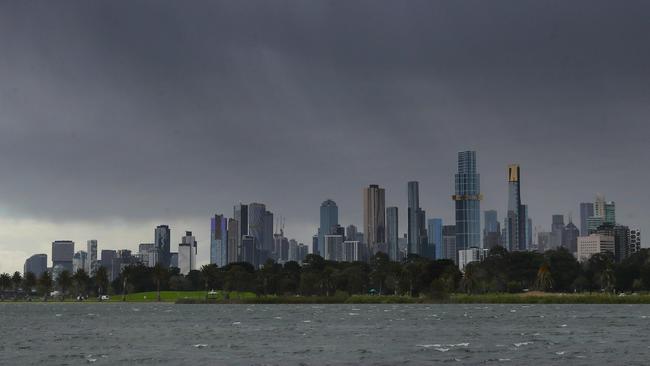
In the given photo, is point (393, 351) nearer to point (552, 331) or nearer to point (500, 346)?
point (500, 346)

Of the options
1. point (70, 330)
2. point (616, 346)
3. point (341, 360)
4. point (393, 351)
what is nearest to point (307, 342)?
point (393, 351)

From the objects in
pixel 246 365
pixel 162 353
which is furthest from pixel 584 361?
pixel 162 353

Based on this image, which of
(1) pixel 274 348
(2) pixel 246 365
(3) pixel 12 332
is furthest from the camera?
(3) pixel 12 332

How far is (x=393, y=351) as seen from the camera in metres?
93.8

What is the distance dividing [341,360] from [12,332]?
79.3 meters

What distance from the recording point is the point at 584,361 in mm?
82375

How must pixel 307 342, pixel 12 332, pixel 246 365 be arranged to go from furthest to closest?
1. pixel 12 332
2. pixel 307 342
3. pixel 246 365

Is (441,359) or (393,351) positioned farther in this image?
(393,351)

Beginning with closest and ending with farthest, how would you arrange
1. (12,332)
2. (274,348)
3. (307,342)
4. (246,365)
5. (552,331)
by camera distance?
1. (246,365)
2. (274,348)
3. (307,342)
4. (552,331)
5. (12,332)

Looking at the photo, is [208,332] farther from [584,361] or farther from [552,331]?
[584,361]

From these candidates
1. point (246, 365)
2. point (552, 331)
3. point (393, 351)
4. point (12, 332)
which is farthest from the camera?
point (12, 332)

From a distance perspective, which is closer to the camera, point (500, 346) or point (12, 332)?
point (500, 346)

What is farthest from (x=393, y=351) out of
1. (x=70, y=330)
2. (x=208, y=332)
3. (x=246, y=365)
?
(x=70, y=330)

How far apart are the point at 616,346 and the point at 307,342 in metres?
33.7
